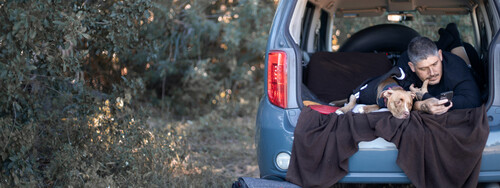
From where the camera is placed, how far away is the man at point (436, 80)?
356cm

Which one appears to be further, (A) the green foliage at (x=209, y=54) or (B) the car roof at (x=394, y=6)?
(A) the green foliage at (x=209, y=54)

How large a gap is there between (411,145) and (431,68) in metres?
0.61

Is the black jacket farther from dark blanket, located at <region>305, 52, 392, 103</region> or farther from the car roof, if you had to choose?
the car roof

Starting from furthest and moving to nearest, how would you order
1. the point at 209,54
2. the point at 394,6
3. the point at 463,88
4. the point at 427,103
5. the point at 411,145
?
the point at 209,54 < the point at 394,6 < the point at 463,88 < the point at 427,103 < the point at 411,145

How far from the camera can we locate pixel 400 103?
352cm

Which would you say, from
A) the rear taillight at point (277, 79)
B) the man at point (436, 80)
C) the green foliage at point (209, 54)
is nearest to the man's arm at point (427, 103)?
the man at point (436, 80)

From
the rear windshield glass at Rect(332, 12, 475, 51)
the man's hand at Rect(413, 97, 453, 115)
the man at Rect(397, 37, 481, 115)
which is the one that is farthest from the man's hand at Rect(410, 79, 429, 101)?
the rear windshield glass at Rect(332, 12, 475, 51)

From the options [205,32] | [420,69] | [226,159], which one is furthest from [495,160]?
[205,32]

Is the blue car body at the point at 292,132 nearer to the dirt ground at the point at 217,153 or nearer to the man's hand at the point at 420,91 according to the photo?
the man's hand at the point at 420,91

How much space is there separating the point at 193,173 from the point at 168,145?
1.22 feet

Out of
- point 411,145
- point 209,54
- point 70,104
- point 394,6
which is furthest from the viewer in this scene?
point 209,54

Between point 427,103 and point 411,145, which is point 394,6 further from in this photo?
point 411,145

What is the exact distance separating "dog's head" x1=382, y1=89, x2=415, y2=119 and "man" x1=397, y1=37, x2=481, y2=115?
0.27ft

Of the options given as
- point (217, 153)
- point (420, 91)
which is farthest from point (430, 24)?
point (420, 91)
